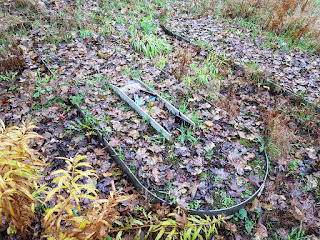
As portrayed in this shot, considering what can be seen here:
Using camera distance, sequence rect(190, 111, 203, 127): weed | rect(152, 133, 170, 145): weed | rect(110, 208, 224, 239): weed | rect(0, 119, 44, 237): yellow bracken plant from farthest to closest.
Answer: rect(190, 111, 203, 127): weed → rect(152, 133, 170, 145): weed → rect(110, 208, 224, 239): weed → rect(0, 119, 44, 237): yellow bracken plant

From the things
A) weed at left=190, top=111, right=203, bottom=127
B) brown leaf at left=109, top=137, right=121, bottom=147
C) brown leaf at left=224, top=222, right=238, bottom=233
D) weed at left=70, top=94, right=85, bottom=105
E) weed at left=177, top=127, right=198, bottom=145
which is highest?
weed at left=190, top=111, right=203, bottom=127

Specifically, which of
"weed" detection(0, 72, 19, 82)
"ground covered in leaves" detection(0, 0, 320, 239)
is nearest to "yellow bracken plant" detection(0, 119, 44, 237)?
"ground covered in leaves" detection(0, 0, 320, 239)

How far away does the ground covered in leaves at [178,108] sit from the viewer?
302 centimetres

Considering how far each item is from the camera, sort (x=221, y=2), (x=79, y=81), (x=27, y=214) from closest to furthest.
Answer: (x=27, y=214) < (x=79, y=81) < (x=221, y=2)

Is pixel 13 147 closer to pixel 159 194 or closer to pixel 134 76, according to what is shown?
pixel 159 194

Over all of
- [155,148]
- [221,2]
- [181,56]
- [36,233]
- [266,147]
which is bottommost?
[36,233]

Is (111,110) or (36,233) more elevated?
(111,110)

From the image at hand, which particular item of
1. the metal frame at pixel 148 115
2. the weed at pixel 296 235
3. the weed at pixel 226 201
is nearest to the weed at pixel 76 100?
the metal frame at pixel 148 115

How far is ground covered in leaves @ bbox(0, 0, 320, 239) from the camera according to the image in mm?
3021

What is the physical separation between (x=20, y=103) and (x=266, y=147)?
4532mm

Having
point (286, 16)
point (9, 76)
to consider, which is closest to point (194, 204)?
point (9, 76)

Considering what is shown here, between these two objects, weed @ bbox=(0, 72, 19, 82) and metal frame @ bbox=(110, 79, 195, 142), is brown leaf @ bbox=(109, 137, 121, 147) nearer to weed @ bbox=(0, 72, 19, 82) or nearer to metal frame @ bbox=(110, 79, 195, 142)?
metal frame @ bbox=(110, 79, 195, 142)

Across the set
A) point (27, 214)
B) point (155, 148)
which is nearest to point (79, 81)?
point (155, 148)

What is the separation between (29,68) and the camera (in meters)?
4.79
